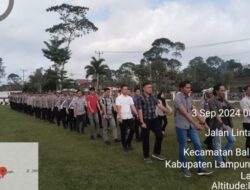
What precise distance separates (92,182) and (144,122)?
2.50 meters

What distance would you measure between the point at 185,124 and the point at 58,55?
4687 cm

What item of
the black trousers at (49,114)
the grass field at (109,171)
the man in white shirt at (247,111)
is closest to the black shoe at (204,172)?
the grass field at (109,171)

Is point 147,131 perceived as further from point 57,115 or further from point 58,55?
point 58,55

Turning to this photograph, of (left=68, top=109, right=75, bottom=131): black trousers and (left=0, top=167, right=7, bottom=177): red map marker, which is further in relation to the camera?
(left=68, top=109, right=75, bottom=131): black trousers

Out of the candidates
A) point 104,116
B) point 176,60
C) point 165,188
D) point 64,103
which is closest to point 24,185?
point 165,188

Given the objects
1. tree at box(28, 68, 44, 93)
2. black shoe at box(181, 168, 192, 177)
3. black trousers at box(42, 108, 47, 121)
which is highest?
tree at box(28, 68, 44, 93)

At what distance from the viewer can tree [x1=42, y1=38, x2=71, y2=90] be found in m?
53.3

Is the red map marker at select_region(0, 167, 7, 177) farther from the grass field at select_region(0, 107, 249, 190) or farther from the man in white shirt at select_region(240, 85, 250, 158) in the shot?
the man in white shirt at select_region(240, 85, 250, 158)

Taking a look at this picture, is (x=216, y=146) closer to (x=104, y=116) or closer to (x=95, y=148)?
(x=95, y=148)

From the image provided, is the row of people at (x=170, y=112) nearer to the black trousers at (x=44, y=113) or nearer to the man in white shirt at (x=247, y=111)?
the man in white shirt at (x=247, y=111)

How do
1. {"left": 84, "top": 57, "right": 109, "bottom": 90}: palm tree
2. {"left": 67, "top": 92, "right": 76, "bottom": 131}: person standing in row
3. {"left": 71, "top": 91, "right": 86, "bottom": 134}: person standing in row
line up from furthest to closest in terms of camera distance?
{"left": 84, "top": 57, "right": 109, "bottom": 90}: palm tree
{"left": 67, "top": 92, "right": 76, "bottom": 131}: person standing in row
{"left": 71, "top": 91, "right": 86, "bottom": 134}: person standing in row

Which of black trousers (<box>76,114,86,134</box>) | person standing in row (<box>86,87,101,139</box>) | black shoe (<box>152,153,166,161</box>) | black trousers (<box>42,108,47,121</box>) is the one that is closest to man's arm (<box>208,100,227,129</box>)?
black shoe (<box>152,153,166,161</box>)

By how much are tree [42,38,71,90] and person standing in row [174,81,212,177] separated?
46084 millimetres

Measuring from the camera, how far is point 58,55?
53.8 metres
